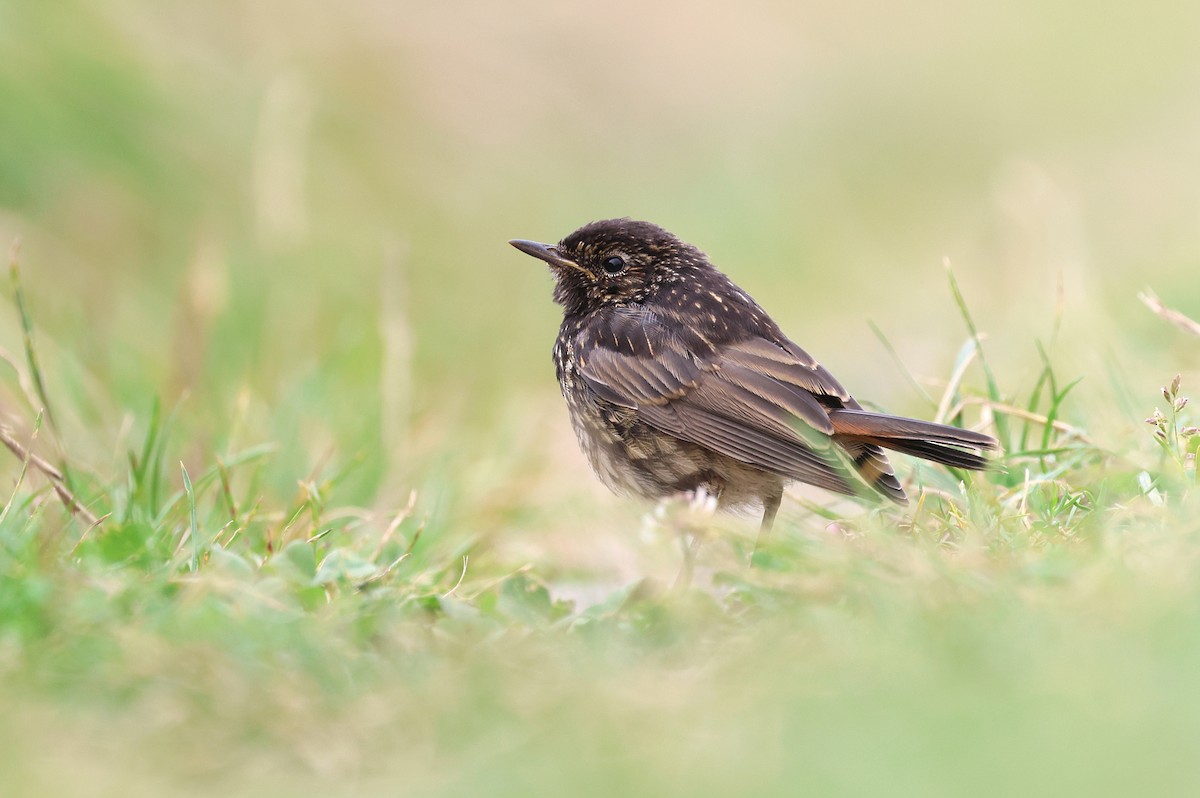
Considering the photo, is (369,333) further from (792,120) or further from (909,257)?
(792,120)

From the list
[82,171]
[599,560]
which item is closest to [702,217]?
[82,171]

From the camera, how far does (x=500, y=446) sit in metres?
6.69

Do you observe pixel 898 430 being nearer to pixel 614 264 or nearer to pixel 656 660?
pixel 656 660

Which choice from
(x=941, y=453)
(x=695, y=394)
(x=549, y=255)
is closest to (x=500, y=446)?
(x=549, y=255)

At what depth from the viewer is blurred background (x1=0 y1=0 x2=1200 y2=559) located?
6539mm

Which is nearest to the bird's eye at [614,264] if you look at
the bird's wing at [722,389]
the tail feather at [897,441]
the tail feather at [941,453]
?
the bird's wing at [722,389]

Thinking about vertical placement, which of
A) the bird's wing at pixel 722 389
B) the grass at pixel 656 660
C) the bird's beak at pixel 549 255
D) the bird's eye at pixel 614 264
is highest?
the bird's eye at pixel 614 264

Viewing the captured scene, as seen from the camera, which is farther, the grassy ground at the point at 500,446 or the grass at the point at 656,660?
the grassy ground at the point at 500,446

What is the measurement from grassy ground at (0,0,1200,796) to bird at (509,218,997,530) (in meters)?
0.18

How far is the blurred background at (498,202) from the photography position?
6.54m

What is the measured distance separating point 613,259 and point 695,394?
3.14 ft

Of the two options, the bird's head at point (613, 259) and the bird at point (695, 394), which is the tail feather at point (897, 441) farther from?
the bird's head at point (613, 259)

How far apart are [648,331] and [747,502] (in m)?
0.71

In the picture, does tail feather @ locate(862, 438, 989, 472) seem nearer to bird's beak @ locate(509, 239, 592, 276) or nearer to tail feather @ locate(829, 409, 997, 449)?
tail feather @ locate(829, 409, 997, 449)
